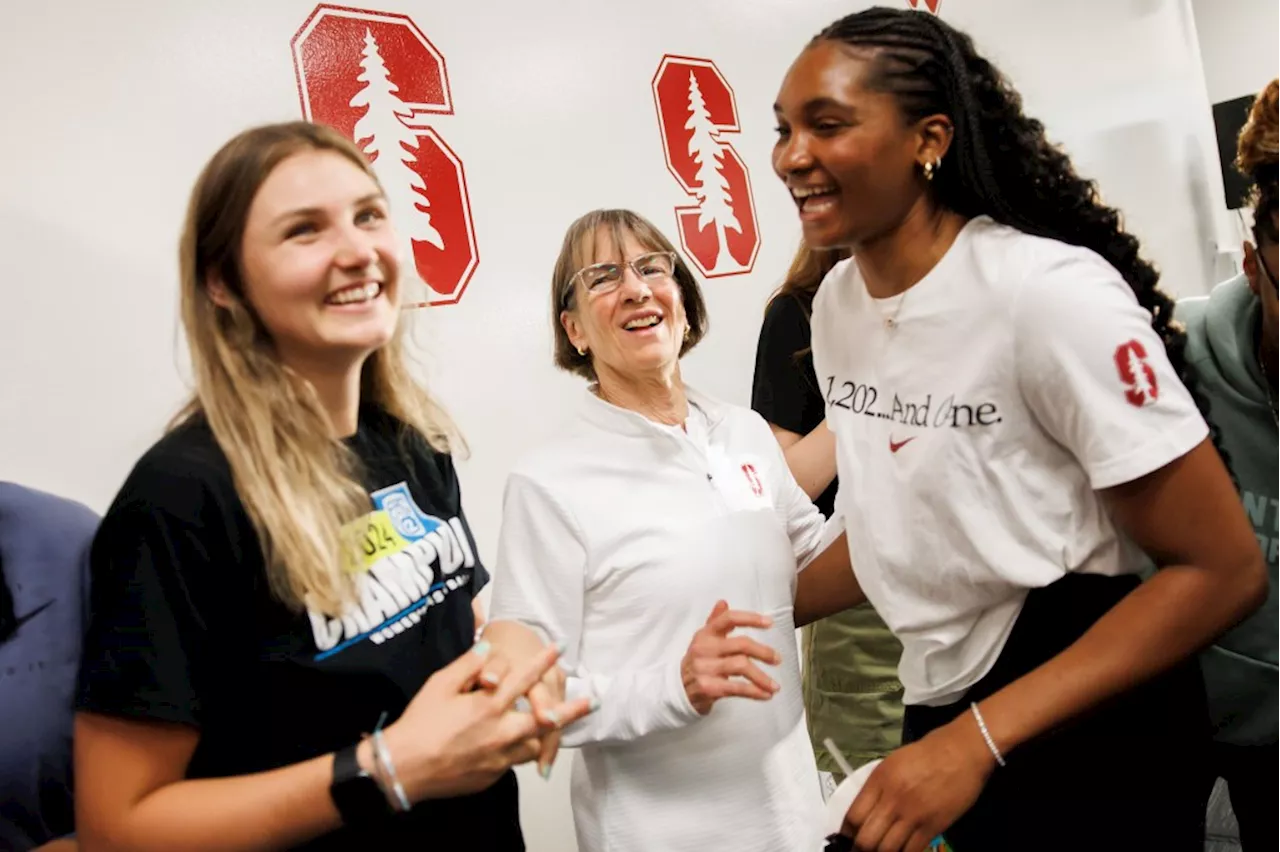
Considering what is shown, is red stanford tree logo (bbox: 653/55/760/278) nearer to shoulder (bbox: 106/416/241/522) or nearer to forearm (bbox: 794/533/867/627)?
forearm (bbox: 794/533/867/627)

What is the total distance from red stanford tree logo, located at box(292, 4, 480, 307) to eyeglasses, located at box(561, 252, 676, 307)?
47 centimetres

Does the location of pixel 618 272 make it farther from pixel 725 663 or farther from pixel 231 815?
pixel 231 815

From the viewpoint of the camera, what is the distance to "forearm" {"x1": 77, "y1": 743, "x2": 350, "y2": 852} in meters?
0.91

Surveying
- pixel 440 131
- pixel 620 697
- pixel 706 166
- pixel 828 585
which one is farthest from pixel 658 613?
pixel 706 166

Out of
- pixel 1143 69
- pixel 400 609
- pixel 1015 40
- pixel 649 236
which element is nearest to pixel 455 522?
pixel 400 609

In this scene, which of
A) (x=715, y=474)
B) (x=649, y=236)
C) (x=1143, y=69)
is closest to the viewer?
(x=715, y=474)

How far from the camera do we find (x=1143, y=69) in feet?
16.1

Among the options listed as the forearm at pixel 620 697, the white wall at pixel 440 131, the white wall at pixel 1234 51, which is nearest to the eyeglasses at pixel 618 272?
the white wall at pixel 440 131

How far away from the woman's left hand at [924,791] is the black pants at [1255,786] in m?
0.72

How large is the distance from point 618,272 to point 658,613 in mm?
658

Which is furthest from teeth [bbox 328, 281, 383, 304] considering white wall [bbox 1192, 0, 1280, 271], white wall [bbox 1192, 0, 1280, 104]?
white wall [bbox 1192, 0, 1280, 104]

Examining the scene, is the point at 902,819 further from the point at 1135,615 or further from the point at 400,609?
the point at 400,609

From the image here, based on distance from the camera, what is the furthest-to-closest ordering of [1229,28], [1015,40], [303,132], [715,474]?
[1229,28] → [1015,40] → [715,474] → [303,132]

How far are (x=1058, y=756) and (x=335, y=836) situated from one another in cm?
85
